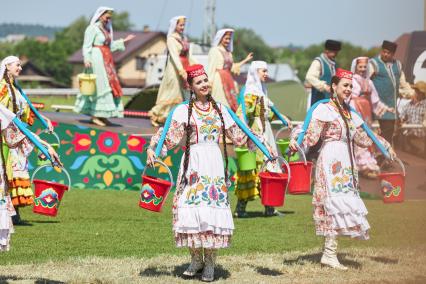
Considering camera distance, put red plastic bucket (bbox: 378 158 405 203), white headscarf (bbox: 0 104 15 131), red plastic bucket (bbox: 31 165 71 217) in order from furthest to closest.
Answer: red plastic bucket (bbox: 378 158 405 203), red plastic bucket (bbox: 31 165 71 217), white headscarf (bbox: 0 104 15 131)

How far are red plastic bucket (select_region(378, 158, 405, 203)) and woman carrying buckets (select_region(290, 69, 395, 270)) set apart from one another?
26cm

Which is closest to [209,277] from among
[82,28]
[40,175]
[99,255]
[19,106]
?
[99,255]

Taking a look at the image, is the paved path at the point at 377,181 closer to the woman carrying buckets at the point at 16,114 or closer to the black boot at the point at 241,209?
the black boot at the point at 241,209

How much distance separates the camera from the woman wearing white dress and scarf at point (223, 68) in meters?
15.2

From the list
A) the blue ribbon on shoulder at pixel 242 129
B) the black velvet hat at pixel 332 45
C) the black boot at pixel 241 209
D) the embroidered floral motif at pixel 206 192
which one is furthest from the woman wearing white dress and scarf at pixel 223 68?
the embroidered floral motif at pixel 206 192

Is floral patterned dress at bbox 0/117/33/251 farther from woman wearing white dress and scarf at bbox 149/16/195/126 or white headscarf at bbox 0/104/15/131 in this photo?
woman wearing white dress and scarf at bbox 149/16/195/126

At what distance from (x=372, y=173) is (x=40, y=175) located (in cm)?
486

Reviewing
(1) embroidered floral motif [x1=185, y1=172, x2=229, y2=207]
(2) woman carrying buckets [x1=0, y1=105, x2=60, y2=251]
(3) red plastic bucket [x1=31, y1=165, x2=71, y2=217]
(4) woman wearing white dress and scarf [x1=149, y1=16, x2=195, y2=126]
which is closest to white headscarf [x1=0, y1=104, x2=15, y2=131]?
(2) woman carrying buckets [x1=0, y1=105, x2=60, y2=251]

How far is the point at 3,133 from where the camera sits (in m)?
7.86

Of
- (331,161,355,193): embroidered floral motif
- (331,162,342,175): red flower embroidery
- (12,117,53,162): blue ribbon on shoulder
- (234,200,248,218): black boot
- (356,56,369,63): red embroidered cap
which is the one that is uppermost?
(356,56,369,63): red embroidered cap

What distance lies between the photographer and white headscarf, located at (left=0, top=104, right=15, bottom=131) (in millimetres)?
7789

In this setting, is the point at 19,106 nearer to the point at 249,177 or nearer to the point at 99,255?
the point at 99,255

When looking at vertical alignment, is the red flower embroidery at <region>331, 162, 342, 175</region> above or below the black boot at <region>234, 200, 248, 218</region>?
above

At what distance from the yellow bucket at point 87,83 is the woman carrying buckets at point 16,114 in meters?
4.56
